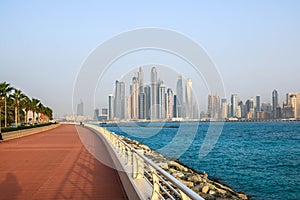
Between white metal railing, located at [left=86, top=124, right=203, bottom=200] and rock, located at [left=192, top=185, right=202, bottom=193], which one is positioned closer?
white metal railing, located at [left=86, top=124, right=203, bottom=200]

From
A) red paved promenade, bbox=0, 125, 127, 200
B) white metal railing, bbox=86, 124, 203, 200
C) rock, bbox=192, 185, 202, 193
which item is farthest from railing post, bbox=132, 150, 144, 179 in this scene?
rock, bbox=192, 185, 202, 193

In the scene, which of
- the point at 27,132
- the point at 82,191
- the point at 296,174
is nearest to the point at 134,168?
the point at 82,191

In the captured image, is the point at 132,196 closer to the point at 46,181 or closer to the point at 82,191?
the point at 82,191

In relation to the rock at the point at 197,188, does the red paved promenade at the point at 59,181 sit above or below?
above

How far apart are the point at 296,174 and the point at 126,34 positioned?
13.5m

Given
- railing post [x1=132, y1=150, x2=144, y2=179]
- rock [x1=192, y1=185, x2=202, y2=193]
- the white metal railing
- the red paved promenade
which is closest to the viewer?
the white metal railing

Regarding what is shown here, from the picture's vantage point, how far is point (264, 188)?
19.1m


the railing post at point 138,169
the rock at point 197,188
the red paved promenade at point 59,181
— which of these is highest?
the railing post at point 138,169

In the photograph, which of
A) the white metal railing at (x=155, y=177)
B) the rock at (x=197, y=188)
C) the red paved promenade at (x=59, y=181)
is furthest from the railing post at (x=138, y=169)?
the rock at (x=197, y=188)

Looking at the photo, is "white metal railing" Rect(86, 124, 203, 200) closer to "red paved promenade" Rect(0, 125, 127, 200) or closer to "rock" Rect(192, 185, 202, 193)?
"red paved promenade" Rect(0, 125, 127, 200)

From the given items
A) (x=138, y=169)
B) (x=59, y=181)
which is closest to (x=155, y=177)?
(x=138, y=169)

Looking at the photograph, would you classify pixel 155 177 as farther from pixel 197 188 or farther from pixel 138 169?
pixel 197 188

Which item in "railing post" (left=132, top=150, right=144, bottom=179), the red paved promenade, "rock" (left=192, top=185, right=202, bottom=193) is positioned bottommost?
"rock" (left=192, top=185, right=202, bottom=193)

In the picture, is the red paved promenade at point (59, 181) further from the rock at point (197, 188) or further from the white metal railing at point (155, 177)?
the rock at point (197, 188)
